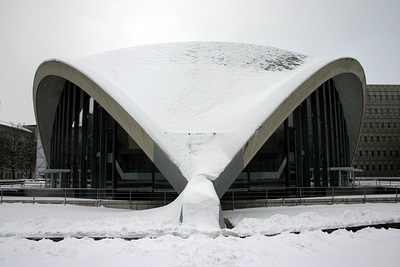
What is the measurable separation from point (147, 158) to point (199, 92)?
14.1ft

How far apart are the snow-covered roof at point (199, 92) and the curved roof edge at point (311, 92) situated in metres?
0.06

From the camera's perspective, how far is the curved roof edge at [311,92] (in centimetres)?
1234

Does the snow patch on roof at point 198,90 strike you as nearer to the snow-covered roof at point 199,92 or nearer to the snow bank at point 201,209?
the snow-covered roof at point 199,92

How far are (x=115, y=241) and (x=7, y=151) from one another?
167ft

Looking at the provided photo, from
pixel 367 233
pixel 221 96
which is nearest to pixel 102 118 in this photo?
pixel 221 96

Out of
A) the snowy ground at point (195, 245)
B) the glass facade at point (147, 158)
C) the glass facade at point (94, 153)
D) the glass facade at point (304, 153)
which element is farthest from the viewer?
the glass facade at point (304, 153)

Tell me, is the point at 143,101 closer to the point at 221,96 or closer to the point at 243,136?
the point at 221,96

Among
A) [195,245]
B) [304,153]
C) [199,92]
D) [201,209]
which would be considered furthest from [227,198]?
[195,245]

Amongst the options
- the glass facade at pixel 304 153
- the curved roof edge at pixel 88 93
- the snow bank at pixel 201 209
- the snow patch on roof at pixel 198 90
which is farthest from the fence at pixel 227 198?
the snow bank at pixel 201 209

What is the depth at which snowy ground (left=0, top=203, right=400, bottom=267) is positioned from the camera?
5.87 m

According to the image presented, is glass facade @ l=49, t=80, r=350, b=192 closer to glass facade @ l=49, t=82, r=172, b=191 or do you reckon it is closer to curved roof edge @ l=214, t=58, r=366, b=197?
glass facade @ l=49, t=82, r=172, b=191

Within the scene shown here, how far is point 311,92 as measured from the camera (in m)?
18.1

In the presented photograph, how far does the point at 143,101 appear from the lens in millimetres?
15805

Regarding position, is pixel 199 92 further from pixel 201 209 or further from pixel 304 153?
pixel 201 209
